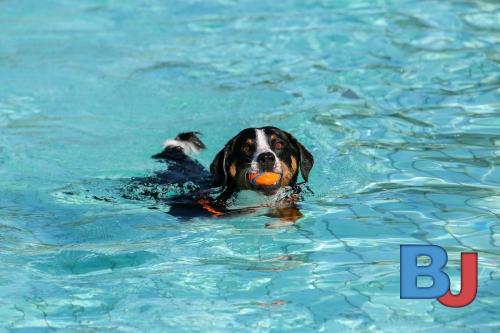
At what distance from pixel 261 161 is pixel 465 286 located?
1838mm

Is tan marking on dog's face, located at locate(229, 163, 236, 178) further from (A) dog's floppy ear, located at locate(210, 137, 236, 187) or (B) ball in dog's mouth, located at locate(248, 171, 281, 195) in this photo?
(B) ball in dog's mouth, located at locate(248, 171, 281, 195)

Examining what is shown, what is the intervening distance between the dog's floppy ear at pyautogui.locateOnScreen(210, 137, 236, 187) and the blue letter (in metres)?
1.59

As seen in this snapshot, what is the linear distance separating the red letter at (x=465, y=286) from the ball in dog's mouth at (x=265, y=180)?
146cm

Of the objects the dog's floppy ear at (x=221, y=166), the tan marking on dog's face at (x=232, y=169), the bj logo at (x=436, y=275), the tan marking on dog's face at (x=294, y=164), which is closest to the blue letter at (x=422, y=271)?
the bj logo at (x=436, y=275)

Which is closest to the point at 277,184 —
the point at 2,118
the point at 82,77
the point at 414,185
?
the point at 414,185

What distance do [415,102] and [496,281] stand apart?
153 inches

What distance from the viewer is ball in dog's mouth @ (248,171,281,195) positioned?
635 cm

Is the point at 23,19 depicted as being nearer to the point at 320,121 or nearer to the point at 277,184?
the point at 320,121

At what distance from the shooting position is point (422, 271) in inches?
200

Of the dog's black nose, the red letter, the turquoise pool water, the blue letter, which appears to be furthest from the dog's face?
the red letter

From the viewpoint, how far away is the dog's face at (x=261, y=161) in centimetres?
636

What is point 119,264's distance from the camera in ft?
17.9

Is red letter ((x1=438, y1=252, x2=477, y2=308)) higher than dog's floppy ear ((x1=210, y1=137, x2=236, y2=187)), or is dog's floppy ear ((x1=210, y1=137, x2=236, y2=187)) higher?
dog's floppy ear ((x1=210, y1=137, x2=236, y2=187))

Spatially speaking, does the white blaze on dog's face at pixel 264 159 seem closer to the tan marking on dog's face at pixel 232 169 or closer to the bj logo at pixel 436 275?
the tan marking on dog's face at pixel 232 169
